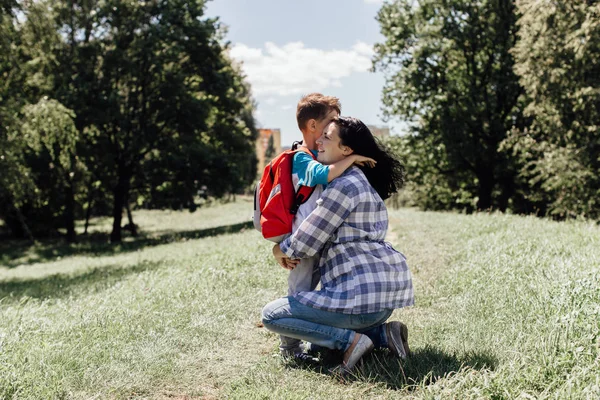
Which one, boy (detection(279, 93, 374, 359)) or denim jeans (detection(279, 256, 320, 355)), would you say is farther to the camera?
denim jeans (detection(279, 256, 320, 355))

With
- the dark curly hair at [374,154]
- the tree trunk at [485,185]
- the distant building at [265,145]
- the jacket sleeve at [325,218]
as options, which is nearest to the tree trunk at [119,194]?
the tree trunk at [485,185]

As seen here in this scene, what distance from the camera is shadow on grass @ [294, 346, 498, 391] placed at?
3.62 meters

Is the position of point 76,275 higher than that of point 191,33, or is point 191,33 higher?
point 191,33

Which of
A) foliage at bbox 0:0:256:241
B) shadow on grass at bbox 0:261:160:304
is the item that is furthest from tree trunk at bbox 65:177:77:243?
shadow on grass at bbox 0:261:160:304

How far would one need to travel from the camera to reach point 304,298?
408 centimetres

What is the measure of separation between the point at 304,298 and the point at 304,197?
2.65 ft

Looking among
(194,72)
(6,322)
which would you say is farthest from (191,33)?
(6,322)

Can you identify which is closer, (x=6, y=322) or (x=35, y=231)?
(x=6, y=322)

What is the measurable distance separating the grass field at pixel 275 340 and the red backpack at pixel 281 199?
1107mm

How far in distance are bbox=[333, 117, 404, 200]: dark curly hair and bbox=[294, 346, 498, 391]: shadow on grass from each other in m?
1.35

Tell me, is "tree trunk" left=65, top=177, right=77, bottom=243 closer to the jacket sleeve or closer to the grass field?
the grass field

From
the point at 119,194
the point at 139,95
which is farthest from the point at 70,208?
the point at 139,95

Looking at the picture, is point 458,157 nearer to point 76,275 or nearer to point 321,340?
point 76,275

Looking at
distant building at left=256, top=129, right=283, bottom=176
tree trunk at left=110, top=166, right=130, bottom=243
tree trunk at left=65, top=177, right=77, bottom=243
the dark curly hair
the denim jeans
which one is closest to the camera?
the dark curly hair
